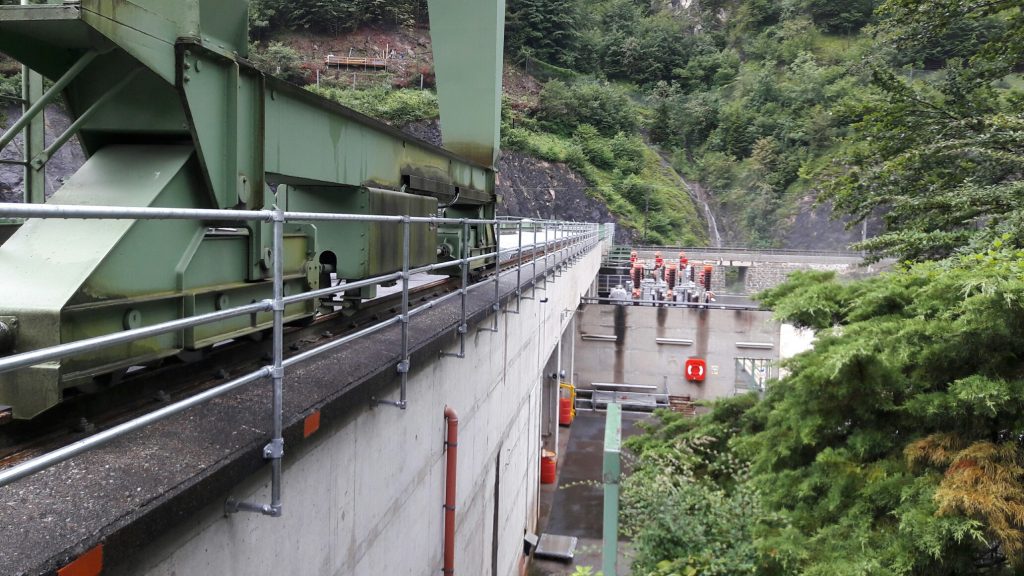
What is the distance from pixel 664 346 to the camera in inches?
1097

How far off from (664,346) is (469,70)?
20.7 metres

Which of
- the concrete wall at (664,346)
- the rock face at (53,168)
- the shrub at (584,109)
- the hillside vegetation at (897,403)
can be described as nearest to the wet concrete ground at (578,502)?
the hillside vegetation at (897,403)

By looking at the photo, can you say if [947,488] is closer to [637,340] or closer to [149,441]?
[149,441]

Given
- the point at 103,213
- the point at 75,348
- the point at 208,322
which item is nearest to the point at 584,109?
the point at 208,322

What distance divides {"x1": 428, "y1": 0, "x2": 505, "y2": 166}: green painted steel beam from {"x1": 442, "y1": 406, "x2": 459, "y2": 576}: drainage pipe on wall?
572 centimetres

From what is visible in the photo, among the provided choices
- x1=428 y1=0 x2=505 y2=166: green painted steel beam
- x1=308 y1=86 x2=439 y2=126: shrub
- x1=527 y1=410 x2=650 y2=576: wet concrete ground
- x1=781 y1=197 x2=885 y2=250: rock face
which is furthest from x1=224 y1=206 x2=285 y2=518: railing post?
x1=781 y1=197 x2=885 y2=250: rock face

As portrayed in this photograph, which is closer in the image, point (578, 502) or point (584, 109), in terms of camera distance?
point (578, 502)

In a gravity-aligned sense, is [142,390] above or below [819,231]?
below

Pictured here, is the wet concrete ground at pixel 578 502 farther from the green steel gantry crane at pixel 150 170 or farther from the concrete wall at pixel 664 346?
the green steel gantry crane at pixel 150 170

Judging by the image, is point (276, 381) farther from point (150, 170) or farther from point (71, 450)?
point (150, 170)

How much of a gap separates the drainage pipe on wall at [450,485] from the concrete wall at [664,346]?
75.9ft

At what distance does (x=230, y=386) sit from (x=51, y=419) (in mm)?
1163

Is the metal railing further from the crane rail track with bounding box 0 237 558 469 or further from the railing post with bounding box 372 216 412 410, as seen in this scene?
the crane rail track with bounding box 0 237 558 469

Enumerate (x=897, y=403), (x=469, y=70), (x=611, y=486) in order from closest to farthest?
(x=611, y=486) < (x=897, y=403) < (x=469, y=70)
